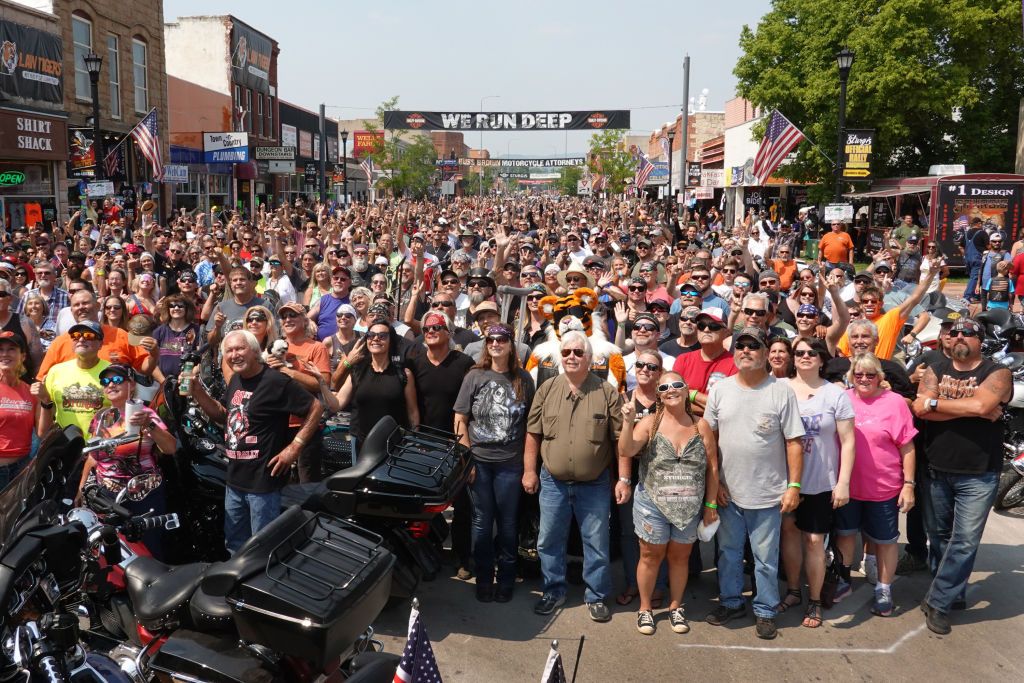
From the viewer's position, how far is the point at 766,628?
5.17 m

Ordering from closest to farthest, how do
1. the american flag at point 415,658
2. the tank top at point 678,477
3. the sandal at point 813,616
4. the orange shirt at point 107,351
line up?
1. the american flag at point 415,658
2. the tank top at point 678,477
3. the sandal at point 813,616
4. the orange shirt at point 107,351

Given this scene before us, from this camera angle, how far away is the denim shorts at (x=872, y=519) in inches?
211

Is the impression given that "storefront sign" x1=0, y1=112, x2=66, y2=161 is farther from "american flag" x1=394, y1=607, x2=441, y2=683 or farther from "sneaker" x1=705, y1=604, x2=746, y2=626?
"american flag" x1=394, y1=607, x2=441, y2=683

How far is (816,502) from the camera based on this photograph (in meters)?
5.26

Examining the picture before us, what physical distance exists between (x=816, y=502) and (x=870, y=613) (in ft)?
2.80

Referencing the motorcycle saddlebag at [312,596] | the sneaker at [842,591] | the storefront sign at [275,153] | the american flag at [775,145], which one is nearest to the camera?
the motorcycle saddlebag at [312,596]

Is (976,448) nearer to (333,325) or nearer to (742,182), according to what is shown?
(333,325)

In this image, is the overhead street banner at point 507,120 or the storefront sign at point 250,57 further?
the overhead street banner at point 507,120

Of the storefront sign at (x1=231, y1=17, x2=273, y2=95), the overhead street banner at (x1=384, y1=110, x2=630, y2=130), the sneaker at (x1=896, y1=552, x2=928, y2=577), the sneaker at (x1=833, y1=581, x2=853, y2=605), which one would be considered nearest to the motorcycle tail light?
the sneaker at (x1=833, y1=581, x2=853, y2=605)

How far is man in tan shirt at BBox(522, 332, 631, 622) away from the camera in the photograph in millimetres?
5238

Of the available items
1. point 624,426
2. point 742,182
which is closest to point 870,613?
point 624,426

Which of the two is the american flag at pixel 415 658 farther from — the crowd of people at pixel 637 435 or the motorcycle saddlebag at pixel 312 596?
the crowd of people at pixel 637 435

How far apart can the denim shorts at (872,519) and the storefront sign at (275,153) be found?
39.4 m

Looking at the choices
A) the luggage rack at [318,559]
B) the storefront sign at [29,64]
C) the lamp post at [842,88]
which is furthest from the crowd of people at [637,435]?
the storefront sign at [29,64]
